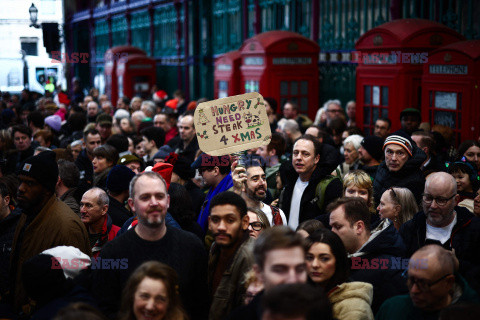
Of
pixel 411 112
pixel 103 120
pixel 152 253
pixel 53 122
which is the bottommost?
pixel 152 253

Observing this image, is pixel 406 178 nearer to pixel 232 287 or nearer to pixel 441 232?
pixel 441 232

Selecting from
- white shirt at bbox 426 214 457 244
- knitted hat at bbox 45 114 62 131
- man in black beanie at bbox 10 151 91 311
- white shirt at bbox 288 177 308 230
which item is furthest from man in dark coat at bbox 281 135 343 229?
knitted hat at bbox 45 114 62 131

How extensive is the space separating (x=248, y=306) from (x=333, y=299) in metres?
0.79

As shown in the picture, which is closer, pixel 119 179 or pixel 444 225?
pixel 444 225

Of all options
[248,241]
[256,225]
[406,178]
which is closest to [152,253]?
[248,241]

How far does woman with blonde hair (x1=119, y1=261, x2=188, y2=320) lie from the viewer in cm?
345

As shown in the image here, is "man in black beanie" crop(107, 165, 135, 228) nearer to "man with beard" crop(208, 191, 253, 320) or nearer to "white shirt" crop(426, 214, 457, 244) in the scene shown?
"man with beard" crop(208, 191, 253, 320)

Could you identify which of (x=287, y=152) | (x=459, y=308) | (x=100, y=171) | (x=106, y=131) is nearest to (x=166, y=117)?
(x=106, y=131)

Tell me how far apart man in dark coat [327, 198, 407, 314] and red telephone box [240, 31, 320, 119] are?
794cm

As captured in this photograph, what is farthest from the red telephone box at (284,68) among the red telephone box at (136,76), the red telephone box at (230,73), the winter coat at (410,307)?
the winter coat at (410,307)

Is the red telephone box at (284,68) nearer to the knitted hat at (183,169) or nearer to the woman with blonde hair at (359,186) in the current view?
the knitted hat at (183,169)

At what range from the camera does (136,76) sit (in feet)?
69.4

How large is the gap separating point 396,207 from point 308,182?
102cm

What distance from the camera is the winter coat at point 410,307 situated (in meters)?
3.56
